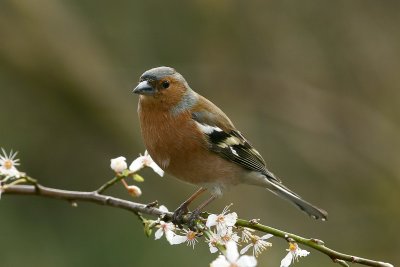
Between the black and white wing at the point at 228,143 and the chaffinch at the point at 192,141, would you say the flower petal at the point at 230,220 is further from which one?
the black and white wing at the point at 228,143

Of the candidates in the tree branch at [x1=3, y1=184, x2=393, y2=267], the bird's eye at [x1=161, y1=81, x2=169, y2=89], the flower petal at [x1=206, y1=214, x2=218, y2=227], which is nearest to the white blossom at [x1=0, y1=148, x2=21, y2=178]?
the tree branch at [x1=3, y1=184, x2=393, y2=267]

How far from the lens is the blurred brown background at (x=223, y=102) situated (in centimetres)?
812

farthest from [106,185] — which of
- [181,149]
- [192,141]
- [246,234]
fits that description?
[192,141]

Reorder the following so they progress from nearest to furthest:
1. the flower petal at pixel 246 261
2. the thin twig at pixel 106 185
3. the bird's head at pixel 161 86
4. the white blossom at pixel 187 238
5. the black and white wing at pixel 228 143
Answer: the flower petal at pixel 246 261 < the thin twig at pixel 106 185 < the white blossom at pixel 187 238 < the bird's head at pixel 161 86 < the black and white wing at pixel 228 143

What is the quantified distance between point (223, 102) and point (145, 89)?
4.49 metres

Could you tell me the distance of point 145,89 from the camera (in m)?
4.30

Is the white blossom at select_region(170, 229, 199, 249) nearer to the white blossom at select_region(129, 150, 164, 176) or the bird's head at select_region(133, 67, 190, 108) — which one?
the white blossom at select_region(129, 150, 164, 176)

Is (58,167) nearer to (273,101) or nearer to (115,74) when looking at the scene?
(115,74)

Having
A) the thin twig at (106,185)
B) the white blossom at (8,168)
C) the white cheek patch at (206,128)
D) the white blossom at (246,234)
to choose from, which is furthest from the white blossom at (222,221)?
the white cheek patch at (206,128)

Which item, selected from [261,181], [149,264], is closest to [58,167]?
[149,264]

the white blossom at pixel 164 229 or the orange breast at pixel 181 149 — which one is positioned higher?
the orange breast at pixel 181 149

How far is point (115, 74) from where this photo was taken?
8594 millimetres

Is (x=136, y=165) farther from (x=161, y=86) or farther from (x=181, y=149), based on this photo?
(x=161, y=86)

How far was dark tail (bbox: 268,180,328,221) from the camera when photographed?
4238 mm
